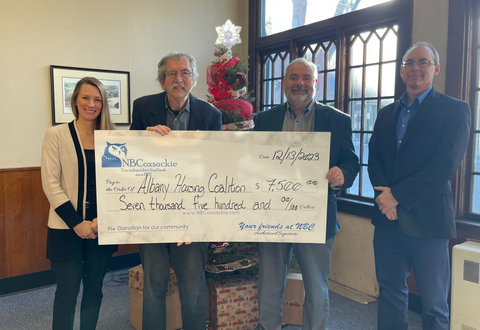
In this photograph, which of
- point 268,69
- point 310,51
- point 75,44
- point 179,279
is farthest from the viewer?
point 268,69

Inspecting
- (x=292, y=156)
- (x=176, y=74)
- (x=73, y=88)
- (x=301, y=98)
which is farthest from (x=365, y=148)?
(x=73, y=88)

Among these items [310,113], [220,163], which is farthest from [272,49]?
[220,163]

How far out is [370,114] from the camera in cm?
302

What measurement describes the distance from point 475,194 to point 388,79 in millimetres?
1037

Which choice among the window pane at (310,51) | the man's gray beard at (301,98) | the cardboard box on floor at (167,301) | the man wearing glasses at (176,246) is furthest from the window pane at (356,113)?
the cardboard box on floor at (167,301)

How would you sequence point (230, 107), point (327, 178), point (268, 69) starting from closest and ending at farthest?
point (327, 178) → point (230, 107) → point (268, 69)

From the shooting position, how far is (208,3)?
12.8 ft

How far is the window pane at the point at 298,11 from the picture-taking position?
312 centimetres

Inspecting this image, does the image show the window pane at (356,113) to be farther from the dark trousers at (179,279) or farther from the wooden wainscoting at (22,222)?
the wooden wainscoting at (22,222)

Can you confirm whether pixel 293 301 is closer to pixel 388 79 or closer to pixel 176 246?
pixel 176 246

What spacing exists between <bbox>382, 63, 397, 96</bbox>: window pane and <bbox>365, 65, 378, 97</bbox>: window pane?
0.07 meters

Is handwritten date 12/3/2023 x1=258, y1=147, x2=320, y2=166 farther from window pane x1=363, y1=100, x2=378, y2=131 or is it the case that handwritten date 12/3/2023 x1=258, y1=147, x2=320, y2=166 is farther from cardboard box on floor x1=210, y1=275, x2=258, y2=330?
window pane x1=363, y1=100, x2=378, y2=131

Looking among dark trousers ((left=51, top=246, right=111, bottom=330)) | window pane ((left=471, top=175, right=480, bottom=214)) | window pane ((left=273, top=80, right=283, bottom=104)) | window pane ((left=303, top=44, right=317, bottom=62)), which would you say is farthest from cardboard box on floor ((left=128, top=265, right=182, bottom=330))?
window pane ((left=303, top=44, right=317, bottom=62))

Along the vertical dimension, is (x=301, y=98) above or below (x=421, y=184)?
above
